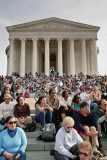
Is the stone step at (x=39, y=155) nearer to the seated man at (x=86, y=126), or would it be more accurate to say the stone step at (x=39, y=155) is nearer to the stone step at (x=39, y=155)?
the stone step at (x=39, y=155)

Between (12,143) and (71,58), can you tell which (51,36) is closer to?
(71,58)

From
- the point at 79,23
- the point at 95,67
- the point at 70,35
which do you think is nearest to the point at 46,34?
the point at 70,35

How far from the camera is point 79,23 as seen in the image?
33.2 meters

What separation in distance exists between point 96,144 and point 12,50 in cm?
3206

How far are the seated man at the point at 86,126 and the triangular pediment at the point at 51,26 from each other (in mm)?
31368

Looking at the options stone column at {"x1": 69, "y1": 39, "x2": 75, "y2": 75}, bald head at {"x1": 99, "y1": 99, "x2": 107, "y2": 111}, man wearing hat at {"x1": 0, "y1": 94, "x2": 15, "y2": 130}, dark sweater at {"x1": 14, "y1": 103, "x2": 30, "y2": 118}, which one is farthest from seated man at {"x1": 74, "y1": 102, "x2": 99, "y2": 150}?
stone column at {"x1": 69, "y1": 39, "x2": 75, "y2": 75}

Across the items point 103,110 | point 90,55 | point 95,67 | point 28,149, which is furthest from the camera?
point 90,55

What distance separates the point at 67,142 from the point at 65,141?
0.20 ft

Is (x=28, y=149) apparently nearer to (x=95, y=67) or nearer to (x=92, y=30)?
(x=95, y=67)

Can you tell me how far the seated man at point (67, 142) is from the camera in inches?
147

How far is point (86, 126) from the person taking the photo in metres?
4.69

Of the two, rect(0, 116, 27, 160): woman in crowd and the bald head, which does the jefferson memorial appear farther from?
rect(0, 116, 27, 160): woman in crowd

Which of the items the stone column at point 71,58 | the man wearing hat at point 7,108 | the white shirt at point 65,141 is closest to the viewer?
the white shirt at point 65,141

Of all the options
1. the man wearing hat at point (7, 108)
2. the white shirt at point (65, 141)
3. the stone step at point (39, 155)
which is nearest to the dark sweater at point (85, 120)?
the white shirt at point (65, 141)
